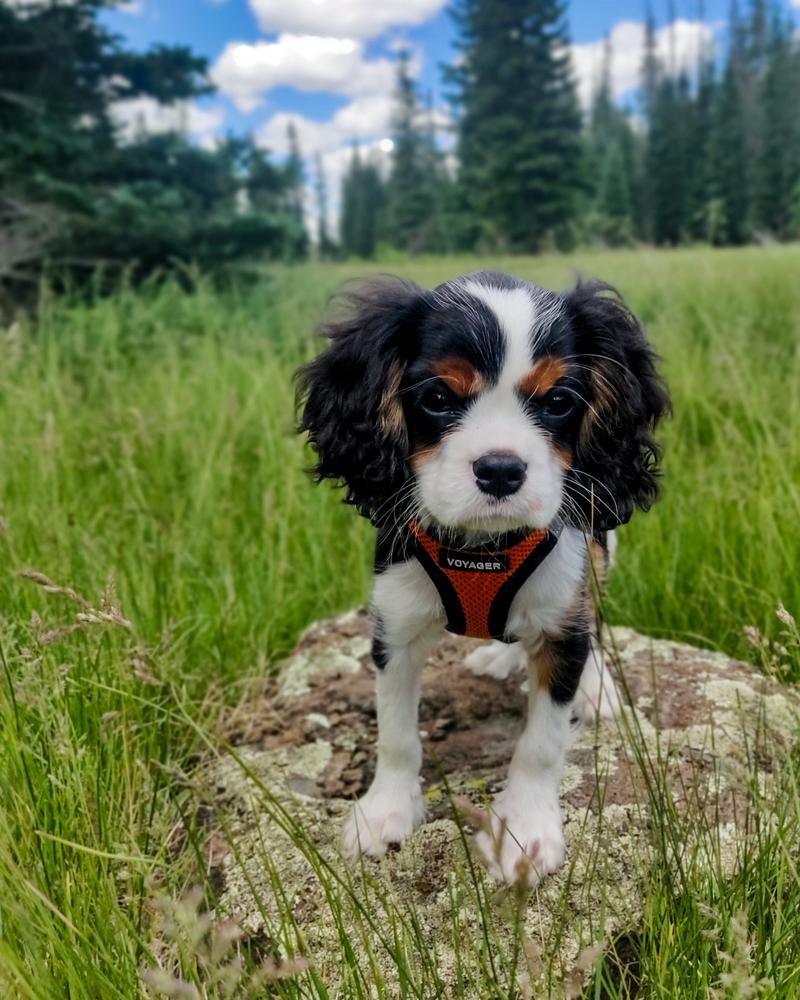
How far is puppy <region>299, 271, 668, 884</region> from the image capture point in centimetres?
179

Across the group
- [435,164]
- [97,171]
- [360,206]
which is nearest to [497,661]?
[97,171]

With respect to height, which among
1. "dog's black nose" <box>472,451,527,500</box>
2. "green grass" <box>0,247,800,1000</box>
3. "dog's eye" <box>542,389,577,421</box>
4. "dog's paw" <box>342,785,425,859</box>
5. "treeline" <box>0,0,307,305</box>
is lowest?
"dog's paw" <box>342,785,425,859</box>

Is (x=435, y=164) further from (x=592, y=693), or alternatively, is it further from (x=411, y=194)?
(x=592, y=693)

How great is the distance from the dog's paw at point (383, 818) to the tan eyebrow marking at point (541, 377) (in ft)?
3.50

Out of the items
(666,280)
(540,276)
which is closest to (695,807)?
(666,280)

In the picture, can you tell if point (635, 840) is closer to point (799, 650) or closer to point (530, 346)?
point (799, 650)

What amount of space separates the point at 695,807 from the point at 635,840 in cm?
25

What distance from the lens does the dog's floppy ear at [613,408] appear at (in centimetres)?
201

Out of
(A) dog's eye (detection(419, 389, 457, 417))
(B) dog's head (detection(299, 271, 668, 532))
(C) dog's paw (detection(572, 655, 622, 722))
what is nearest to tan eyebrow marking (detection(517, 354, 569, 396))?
(B) dog's head (detection(299, 271, 668, 532))

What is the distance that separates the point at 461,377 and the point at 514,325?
0.16m

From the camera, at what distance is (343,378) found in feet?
6.88

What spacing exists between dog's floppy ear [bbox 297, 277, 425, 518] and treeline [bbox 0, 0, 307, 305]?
599cm

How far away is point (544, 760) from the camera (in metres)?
1.95

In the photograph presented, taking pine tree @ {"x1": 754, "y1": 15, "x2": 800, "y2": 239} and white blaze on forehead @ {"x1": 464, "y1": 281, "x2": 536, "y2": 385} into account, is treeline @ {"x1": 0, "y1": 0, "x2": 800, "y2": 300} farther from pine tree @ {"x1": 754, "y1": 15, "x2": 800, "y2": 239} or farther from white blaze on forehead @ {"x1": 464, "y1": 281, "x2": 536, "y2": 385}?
white blaze on forehead @ {"x1": 464, "y1": 281, "x2": 536, "y2": 385}
